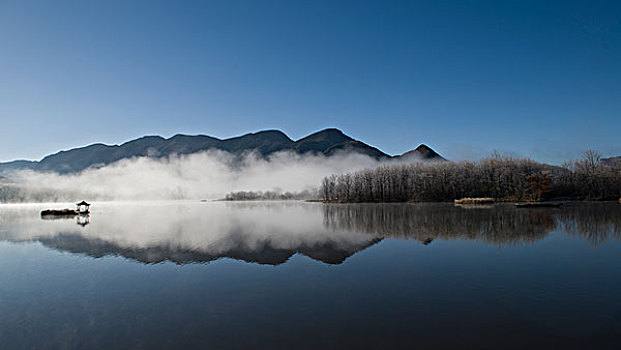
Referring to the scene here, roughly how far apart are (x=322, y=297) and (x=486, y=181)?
326 feet

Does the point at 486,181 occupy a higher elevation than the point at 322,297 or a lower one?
higher

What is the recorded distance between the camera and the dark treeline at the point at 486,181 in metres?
86.9

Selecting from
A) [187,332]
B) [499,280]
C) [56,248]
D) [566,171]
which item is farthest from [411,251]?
[566,171]

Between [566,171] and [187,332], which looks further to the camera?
[566,171]

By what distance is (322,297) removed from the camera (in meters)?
9.98

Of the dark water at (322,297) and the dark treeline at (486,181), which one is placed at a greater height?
the dark treeline at (486,181)

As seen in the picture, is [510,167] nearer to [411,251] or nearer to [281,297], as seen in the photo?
[411,251]

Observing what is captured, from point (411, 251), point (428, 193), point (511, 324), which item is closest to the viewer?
point (511, 324)

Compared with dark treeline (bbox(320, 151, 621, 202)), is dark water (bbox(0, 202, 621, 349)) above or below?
below

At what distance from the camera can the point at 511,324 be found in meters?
7.36

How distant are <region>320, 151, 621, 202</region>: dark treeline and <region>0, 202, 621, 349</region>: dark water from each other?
73833 mm

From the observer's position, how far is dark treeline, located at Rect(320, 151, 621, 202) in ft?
285

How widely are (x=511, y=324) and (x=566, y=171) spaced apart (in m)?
111

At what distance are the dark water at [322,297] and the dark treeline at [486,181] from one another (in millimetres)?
73833
